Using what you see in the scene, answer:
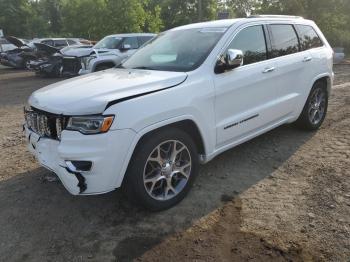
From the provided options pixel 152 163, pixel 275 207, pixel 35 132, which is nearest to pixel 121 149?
pixel 152 163

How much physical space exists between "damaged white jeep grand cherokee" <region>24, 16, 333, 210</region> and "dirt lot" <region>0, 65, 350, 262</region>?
377 mm

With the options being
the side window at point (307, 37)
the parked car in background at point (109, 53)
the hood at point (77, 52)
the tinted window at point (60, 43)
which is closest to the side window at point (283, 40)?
the side window at point (307, 37)

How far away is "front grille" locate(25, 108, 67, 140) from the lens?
350 centimetres

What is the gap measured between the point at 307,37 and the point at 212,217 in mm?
3446

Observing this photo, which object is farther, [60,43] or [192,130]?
[60,43]

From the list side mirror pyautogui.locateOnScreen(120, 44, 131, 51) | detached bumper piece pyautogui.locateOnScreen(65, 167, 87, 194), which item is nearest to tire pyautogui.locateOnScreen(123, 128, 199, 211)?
detached bumper piece pyautogui.locateOnScreen(65, 167, 87, 194)

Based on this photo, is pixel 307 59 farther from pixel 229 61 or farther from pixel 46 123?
pixel 46 123

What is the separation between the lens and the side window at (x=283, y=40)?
511 cm

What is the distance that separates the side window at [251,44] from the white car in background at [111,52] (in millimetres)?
7664

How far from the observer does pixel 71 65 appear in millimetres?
15203

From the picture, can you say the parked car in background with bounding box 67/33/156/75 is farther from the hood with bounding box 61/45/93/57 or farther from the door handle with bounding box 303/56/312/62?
the door handle with bounding box 303/56/312/62

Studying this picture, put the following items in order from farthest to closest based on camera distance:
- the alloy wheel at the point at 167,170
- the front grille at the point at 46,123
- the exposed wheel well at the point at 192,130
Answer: the exposed wheel well at the point at 192,130 → the alloy wheel at the point at 167,170 → the front grille at the point at 46,123

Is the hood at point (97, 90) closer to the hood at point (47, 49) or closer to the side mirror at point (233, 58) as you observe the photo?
the side mirror at point (233, 58)

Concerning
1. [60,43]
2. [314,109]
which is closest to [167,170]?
[314,109]
